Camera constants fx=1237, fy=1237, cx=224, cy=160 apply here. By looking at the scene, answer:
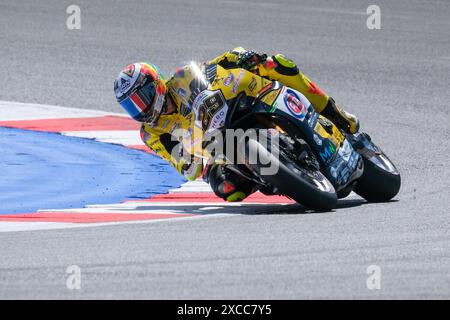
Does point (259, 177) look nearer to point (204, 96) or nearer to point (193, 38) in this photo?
point (204, 96)

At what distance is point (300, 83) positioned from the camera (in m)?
9.14

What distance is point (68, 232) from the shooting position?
7988 mm

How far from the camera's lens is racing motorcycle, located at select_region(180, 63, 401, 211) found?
27.3ft

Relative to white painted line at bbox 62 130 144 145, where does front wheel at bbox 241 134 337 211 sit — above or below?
below

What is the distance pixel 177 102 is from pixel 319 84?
18.0ft

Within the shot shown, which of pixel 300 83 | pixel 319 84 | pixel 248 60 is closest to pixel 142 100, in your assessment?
pixel 248 60

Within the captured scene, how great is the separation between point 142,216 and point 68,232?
86cm

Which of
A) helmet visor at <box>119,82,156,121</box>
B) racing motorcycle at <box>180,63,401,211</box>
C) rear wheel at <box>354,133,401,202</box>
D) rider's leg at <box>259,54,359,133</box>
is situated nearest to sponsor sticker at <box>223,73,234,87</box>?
racing motorcycle at <box>180,63,401,211</box>

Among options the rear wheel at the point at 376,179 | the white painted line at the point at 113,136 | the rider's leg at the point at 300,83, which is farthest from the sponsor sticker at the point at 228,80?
the white painted line at the point at 113,136

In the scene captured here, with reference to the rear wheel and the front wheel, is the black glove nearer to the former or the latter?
the front wheel

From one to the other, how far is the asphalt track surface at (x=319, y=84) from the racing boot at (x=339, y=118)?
573 millimetres

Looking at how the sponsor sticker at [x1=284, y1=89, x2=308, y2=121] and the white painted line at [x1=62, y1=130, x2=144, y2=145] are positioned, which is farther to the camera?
the white painted line at [x1=62, y1=130, x2=144, y2=145]

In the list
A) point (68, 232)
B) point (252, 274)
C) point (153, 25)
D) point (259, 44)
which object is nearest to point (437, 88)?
point (259, 44)

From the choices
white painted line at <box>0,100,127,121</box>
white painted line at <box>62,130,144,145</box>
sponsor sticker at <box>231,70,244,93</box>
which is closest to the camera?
sponsor sticker at <box>231,70,244,93</box>
